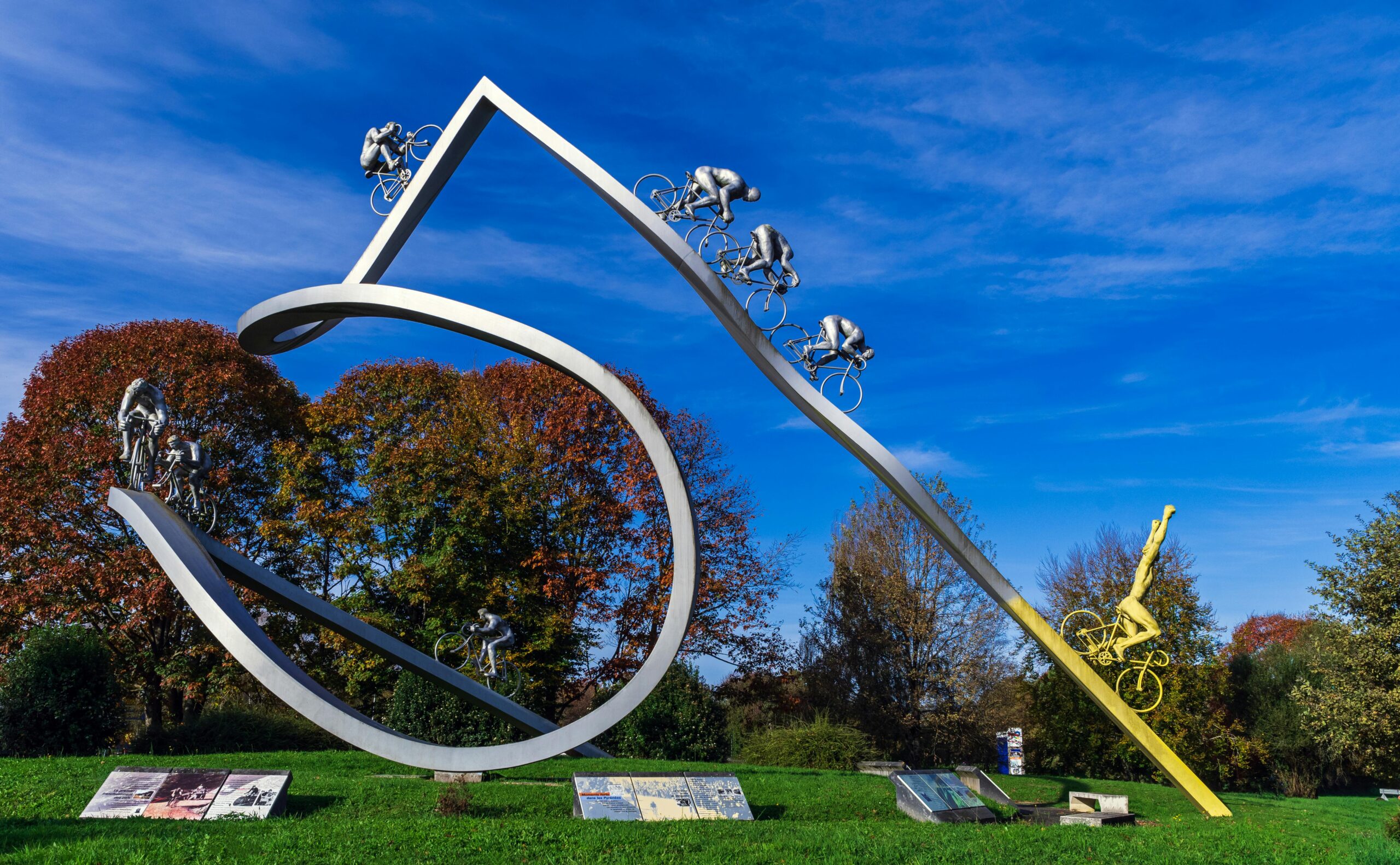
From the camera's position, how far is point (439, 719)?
1827 cm

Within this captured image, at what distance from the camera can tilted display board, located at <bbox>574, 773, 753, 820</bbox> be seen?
10.1 m

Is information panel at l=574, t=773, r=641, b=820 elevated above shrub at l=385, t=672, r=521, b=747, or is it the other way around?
shrub at l=385, t=672, r=521, b=747

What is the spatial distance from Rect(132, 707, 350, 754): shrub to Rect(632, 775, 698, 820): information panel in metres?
11.4

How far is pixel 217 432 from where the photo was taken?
23156 mm

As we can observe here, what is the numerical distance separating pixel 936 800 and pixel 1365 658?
13564 millimetres

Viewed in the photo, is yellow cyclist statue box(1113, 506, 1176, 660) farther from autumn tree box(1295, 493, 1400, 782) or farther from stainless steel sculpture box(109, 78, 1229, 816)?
autumn tree box(1295, 493, 1400, 782)

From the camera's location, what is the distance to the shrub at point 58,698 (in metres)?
16.0

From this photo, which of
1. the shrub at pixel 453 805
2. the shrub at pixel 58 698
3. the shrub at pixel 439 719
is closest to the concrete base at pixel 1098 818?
the shrub at pixel 453 805

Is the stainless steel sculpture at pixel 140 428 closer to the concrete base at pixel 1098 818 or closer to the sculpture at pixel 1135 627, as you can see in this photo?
the sculpture at pixel 1135 627

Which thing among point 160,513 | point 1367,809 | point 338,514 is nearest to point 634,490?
point 338,514

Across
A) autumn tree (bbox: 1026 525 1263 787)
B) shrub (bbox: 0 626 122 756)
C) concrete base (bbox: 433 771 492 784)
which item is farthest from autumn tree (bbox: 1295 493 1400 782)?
shrub (bbox: 0 626 122 756)

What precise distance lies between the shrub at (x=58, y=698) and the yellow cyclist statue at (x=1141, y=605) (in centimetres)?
1690

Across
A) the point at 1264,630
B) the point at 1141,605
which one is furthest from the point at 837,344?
the point at 1264,630

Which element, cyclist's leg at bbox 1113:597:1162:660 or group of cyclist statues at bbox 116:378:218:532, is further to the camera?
cyclist's leg at bbox 1113:597:1162:660
